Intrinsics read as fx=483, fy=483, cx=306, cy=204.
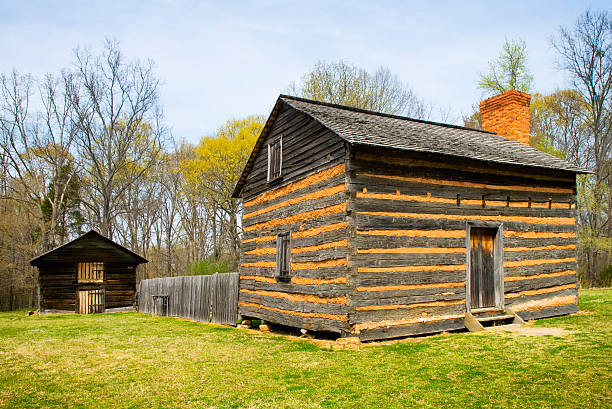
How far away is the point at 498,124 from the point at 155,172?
29.4 m

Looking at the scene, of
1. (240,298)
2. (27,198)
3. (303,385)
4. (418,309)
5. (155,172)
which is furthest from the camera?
(155,172)

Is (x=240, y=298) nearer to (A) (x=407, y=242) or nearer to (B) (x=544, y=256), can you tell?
(A) (x=407, y=242)

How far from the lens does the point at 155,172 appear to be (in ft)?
131

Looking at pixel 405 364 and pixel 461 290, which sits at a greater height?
pixel 461 290

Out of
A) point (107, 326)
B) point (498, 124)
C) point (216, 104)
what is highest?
point (216, 104)

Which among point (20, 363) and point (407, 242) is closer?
point (20, 363)

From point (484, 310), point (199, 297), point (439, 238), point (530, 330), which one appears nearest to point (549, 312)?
point (484, 310)

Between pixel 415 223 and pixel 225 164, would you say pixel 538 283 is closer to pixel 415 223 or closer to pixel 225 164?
pixel 415 223

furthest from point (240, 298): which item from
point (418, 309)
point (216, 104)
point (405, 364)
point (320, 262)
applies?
point (216, 104)

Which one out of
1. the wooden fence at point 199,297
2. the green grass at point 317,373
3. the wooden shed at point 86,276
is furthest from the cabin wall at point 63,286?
the green grass at point 317,373

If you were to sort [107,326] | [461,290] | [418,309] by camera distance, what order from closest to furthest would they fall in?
1. [418,309]
2. [461,290]
3. [107,326]

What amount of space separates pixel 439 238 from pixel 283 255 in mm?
4282

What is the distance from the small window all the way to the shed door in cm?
1628

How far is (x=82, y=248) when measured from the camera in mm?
25391
